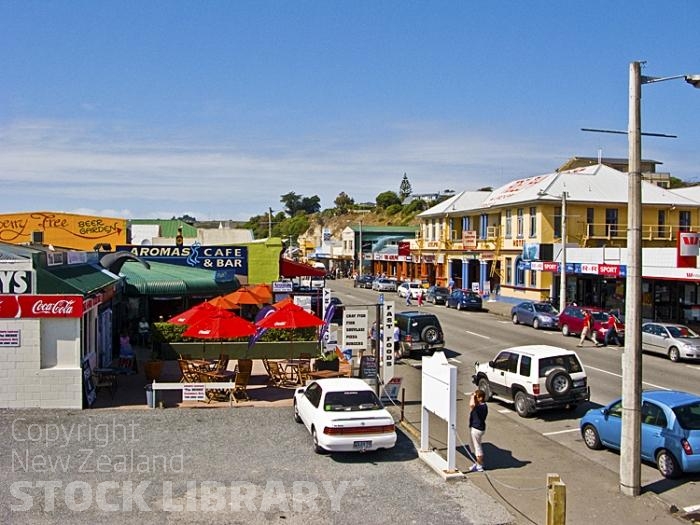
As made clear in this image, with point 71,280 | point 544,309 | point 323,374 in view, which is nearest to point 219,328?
point 323,374

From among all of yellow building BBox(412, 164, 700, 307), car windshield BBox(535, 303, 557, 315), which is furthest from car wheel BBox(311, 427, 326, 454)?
yellow building BBox(412, 164, 700, 307)

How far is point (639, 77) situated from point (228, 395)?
12617 mm

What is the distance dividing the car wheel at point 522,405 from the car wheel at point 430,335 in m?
8.65

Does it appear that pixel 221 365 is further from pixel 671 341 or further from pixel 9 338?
pixel 671 341

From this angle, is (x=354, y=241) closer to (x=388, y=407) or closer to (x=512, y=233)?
(x=512, y=233)

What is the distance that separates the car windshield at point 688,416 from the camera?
1286 cm

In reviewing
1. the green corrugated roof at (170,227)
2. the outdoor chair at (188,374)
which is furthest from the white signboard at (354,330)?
the green corrugated roof at (170,227)

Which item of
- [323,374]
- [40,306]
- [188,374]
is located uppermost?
[40,306]

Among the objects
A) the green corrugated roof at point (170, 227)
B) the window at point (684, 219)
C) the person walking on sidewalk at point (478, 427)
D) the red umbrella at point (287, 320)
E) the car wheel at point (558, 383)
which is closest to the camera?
the person walking on sidewalk at point (478, 427)

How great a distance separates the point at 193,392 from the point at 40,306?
4242 millimetres

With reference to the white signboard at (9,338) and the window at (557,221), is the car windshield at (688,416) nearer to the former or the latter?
the white signboard at (9,338)

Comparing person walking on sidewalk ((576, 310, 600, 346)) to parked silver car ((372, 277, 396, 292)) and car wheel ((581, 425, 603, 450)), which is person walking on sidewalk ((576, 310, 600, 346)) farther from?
parked silver car ((372, 277, 396, 292))

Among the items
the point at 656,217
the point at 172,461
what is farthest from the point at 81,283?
the point at 656,217

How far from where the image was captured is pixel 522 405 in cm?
1811
